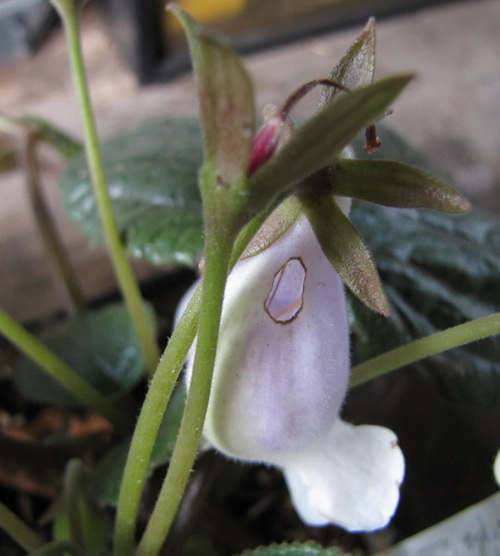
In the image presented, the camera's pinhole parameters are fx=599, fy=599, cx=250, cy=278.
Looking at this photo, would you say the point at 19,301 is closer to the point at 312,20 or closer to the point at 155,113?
the point at 155,113

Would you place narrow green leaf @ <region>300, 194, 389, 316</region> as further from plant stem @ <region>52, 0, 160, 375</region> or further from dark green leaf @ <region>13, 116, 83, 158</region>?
dark green leaf @ <region>13, 116, 83, 158</region>

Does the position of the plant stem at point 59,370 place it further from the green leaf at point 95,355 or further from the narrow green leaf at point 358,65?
the narrow green leaf at point 358,65

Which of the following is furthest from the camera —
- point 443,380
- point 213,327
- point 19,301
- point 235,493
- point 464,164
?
point 464,164

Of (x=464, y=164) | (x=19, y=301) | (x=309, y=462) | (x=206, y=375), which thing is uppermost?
(x=206, y=375)

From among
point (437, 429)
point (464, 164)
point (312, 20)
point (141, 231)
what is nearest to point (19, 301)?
point (141, 231)

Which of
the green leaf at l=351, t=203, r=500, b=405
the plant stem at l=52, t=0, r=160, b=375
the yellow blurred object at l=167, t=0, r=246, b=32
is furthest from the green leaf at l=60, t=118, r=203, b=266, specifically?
the yellow blurred object at l=167, t=0, r=246, b=32
